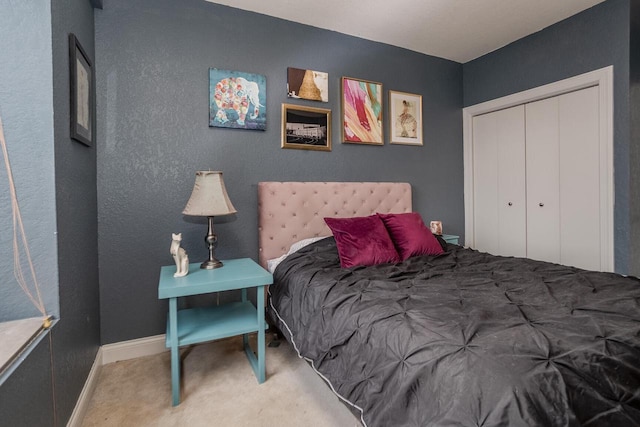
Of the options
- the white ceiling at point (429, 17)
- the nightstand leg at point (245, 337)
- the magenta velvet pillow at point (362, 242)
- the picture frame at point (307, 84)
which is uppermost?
the white ceiling at point (429, 17)

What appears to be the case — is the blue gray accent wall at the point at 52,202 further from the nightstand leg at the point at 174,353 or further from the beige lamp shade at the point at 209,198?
the beige lamp shade at the point at 209,198

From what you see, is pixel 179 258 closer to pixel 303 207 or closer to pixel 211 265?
pixel 211 265

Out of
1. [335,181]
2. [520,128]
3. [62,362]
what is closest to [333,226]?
[335,181]

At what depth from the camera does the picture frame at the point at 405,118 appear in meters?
3.17

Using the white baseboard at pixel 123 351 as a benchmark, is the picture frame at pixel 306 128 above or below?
above

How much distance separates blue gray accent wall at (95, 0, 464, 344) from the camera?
2168mm

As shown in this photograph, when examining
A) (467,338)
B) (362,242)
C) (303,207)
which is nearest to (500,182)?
(362,242)

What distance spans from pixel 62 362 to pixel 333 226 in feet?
5.25

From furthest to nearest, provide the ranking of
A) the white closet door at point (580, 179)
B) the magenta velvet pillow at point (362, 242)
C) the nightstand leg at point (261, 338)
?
the white closet door at point (580, 179) → the magenta velvet pillow at point (362, 242) → the nightstand leg at point (261, 338)

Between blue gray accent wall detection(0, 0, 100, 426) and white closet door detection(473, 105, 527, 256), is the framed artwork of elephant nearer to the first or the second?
blue gray accent wall detection(0, 0, 100, 426)

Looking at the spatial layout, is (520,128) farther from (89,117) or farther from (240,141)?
(89,117)

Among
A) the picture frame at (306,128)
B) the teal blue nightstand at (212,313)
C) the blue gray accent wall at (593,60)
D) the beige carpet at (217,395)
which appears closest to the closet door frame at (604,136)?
the blue gray accent wall at (593,60)

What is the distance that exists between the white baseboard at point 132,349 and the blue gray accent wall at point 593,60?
3488 mm

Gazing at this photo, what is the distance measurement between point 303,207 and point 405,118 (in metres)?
1.46
